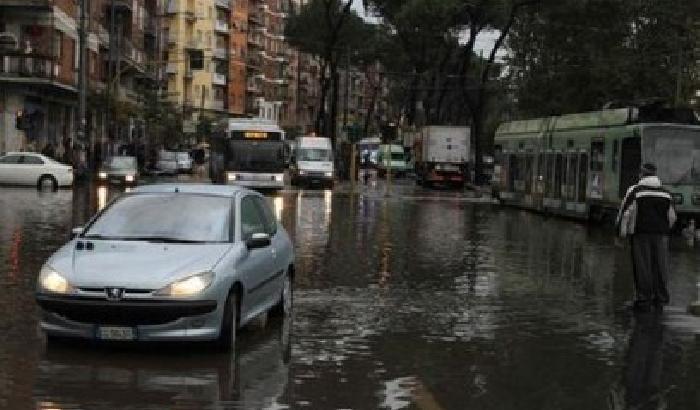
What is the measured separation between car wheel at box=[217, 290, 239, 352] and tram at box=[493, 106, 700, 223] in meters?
20.1

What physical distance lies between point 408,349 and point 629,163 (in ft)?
65.4

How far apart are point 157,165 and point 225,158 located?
2428 centimetres

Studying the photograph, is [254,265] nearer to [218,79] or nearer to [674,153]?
[674,153]

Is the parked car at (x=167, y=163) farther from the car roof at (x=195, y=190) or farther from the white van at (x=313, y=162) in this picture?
the car roof at (x=195, y=190)

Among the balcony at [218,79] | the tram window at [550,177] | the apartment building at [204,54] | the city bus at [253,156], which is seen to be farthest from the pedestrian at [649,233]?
the balcony at [218,79]

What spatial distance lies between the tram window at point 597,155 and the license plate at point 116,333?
23.4 metres

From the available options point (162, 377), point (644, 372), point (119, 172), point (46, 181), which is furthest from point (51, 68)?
point (644, 372)

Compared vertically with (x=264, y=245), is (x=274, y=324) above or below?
below

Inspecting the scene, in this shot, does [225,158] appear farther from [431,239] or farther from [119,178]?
[431,239]

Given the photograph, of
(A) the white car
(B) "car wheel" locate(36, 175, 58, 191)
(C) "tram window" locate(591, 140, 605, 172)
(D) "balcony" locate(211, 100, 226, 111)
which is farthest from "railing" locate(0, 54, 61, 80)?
(D) "balcony" locate(211, 100, 226, 111)

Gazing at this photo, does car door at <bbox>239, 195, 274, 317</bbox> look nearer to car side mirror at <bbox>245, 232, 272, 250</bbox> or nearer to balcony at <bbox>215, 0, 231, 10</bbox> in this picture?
car side mirror at <bbox>245, 232, 272, 250</bbox>

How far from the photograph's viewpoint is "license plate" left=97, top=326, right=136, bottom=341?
9188 mm

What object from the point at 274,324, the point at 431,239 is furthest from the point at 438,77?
the point at 274,324

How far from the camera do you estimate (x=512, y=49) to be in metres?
58.3
